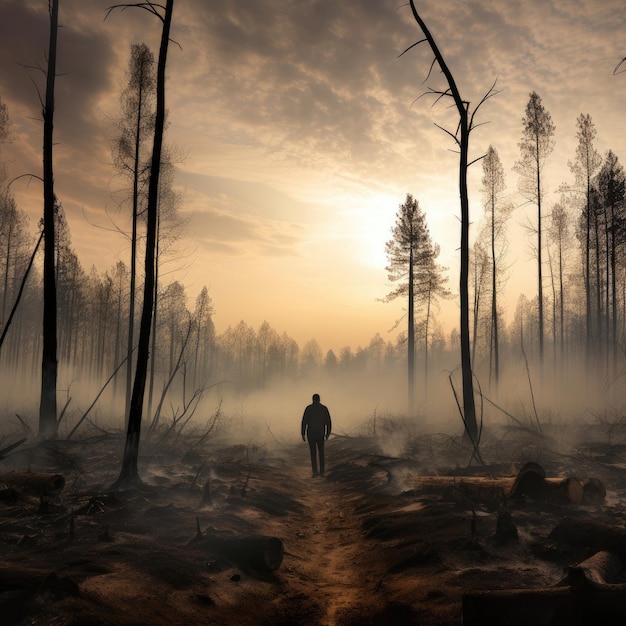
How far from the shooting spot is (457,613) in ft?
13.2

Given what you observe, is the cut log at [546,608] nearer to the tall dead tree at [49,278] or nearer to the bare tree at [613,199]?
the tall dead tree at [49,278]

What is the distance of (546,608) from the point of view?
319cm

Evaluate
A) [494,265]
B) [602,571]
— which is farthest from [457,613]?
[494,265]

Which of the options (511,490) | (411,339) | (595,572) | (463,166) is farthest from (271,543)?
(411,339)

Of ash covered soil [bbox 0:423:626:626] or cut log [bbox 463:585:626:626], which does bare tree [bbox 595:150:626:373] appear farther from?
cut log [bbox 463:585:626:626]

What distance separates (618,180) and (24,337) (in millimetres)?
55844

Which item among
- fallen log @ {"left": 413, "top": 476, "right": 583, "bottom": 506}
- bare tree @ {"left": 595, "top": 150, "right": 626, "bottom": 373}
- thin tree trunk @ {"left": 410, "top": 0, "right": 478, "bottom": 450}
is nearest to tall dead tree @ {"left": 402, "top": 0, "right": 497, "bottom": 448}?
thin tree trunk @ {"left": 410, "top": 0, "right": 478, "bottom": 450}

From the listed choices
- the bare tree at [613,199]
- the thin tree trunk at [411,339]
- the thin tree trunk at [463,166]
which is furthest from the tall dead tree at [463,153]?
the bare tree at [613,199]

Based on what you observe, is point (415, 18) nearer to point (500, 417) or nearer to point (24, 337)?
point (500, 417)

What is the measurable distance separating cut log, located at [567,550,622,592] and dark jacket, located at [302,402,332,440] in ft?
28.6

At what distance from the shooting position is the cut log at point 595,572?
323 cm

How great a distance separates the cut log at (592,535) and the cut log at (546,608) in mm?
1950

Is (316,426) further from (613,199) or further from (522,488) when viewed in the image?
(613,199)

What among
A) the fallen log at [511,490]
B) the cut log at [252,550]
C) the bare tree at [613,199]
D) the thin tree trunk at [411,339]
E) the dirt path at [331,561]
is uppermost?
the bare tree at [613,199]
